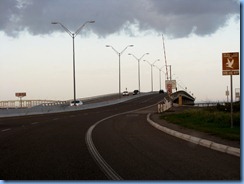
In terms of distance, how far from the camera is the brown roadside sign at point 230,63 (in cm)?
2072

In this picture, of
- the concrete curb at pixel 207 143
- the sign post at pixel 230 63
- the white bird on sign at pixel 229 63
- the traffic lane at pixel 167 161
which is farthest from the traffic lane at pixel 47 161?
the white bird on sign at pixel 229 63

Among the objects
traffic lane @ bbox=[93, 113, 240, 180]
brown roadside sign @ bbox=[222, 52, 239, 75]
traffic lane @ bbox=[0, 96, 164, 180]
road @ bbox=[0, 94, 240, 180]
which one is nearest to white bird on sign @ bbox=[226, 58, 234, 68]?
brown roadside sign @ bbox=[222, 52, 239, 75]

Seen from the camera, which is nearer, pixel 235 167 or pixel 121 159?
pixel 235 167

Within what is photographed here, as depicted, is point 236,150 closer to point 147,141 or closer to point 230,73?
point 147,141

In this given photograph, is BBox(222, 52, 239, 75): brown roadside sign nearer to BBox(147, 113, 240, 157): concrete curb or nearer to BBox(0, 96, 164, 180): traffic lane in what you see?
BBox(147, 113, 240, 157): concrete curb

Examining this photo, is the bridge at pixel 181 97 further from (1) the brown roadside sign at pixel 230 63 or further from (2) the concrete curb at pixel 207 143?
(2) the concrete curb at pixel 207 143

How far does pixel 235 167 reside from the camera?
448 inches

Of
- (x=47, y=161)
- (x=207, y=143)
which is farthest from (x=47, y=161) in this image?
(x=207, y=143)

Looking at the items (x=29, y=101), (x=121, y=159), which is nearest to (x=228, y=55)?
(x=121, y=159)

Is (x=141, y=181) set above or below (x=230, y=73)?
below

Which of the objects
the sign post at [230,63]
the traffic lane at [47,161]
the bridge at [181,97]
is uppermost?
the sign post at [230,63]

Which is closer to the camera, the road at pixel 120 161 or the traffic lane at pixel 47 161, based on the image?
the road at pixel 120 161

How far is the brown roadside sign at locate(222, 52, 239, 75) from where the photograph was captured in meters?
20.7

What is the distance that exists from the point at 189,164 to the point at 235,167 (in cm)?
117
